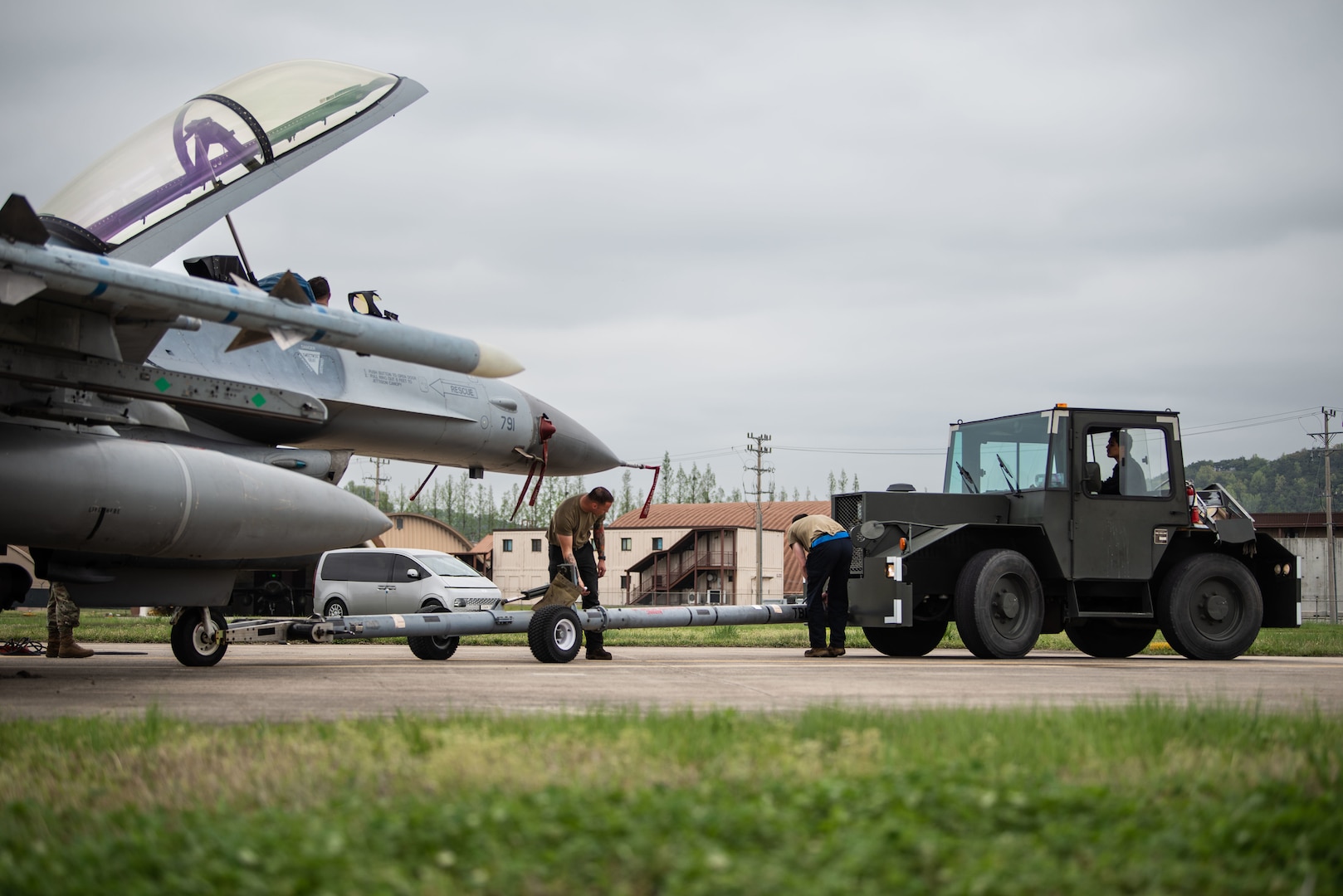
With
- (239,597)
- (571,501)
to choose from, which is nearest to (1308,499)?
(239,597)

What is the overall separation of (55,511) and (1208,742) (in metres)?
7.40

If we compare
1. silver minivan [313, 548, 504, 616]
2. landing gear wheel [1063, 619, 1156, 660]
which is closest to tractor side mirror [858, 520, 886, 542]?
landing gear wheel [1063, 619, 1156, 660]

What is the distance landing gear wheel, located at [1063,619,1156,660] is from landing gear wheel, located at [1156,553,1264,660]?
104 cm

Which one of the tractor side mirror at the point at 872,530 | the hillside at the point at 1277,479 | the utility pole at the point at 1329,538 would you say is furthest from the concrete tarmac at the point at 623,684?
the hillside at the point at 1277,479

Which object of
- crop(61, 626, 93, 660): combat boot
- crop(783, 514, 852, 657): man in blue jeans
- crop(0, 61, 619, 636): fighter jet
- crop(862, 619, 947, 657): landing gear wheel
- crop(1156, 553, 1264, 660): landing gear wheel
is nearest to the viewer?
crop(0, 61, 619, 636): fighter jet

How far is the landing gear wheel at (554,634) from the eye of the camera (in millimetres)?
10469

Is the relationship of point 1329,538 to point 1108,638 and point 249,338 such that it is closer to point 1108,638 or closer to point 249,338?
point 1108,638

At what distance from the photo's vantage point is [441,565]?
77.3ft

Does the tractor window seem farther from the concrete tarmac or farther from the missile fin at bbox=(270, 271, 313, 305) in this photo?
the missile fin at bbox=(270, 271, 313, 305)

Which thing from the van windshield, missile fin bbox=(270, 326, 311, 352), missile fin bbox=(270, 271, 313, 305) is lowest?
the van windshield

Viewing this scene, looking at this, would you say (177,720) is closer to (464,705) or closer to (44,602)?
(464,705)

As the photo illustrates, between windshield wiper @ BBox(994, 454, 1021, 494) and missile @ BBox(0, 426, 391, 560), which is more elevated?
windshield wiper @ BBox(994, 454, 1021, 494)

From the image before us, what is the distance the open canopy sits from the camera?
8.62 meters

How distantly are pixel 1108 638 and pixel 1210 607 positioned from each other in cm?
152
